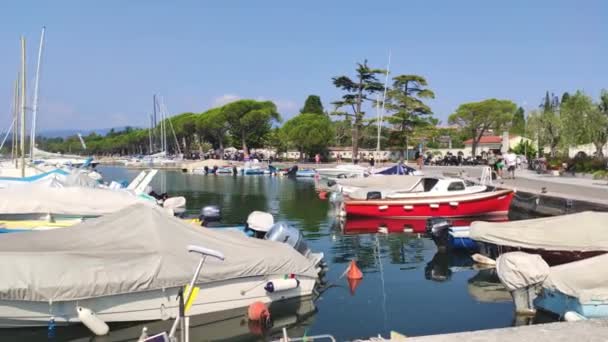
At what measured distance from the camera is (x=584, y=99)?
131 ft

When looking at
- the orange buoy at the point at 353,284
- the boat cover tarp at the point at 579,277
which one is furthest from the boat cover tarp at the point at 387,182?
the boat cover tarp at the point at 579,277

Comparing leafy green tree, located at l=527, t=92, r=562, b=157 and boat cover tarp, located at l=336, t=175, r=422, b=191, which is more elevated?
leafy green tree, located at l=527, t=92, r=562, b=157

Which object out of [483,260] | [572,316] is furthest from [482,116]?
[572,316]

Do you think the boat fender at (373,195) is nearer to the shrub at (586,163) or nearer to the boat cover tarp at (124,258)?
the boat cover tarp at (124,258)

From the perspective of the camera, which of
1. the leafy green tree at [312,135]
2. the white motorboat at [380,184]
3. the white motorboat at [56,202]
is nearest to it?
the white motorboat at [56,202]

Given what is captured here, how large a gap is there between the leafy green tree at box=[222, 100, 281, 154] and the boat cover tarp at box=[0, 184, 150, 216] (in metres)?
76.2

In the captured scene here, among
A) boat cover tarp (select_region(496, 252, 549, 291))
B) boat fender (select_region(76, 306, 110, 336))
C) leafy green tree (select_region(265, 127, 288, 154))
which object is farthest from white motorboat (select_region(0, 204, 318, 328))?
leafy green tree (select_region(265, 127, 288, 154))

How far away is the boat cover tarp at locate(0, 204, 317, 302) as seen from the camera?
9.86 meters

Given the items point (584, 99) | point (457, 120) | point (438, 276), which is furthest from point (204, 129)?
point (438, 276)

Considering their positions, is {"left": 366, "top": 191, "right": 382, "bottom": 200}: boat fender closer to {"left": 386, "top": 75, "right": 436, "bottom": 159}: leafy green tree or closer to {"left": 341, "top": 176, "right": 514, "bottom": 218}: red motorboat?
{"left": 341, "top": 176, "right": 514, "bottom": 218}: red motorboat

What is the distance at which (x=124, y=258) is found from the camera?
10695mm

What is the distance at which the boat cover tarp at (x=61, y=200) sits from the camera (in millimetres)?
19203

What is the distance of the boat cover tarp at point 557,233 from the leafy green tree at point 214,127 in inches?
3401

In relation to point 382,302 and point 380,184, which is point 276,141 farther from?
point 382,302
